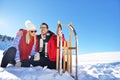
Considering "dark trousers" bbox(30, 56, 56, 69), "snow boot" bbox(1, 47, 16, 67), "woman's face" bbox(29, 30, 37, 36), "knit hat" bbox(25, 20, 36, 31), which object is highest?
"knit hat" bbox(25, 20, 36, 31)

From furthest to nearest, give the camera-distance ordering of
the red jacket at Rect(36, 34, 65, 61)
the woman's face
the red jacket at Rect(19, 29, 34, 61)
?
1. the woman's face
2. the red jacket at Rect(19, 29, 34, 61)
3. the red jacket at Rect(36, 34, 65, 61)

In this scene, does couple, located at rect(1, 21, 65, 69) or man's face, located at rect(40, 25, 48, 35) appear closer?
couple, located at rect(1, 21, 65, 69)

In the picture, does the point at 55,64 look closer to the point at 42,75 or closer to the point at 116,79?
the point at 42,75

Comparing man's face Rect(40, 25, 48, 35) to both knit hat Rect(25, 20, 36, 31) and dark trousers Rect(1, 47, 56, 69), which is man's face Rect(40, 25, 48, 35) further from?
dark trousers Rect(1, 47, 56, 69)

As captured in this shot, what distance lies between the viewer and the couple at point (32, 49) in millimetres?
6098

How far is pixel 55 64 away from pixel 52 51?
0.30 metres

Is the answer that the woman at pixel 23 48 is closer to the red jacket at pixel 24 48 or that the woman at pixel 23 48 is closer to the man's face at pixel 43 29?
the red jacket at pixel 24 48

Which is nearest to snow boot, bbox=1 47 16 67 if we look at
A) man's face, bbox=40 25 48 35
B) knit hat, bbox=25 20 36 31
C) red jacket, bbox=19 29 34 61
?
red jacket, bbox=19 29 34 61

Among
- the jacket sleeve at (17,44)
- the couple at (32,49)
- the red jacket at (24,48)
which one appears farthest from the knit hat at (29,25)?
the jacket sleeve at (17,44)

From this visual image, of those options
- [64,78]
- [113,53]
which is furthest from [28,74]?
[113,53]

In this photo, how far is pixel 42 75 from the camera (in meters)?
5.14

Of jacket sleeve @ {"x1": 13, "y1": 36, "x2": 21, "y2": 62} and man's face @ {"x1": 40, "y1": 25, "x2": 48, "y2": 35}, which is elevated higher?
man's face @ {"x1": 40, "y1": 25, "x2": 48, "y2": 35}

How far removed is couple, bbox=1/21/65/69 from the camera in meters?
6.10

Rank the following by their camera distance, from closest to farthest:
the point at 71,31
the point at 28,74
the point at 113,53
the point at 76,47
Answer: the point at 28,74 → the point at 76,47 → the point at 71,31 → the point at 113,53
